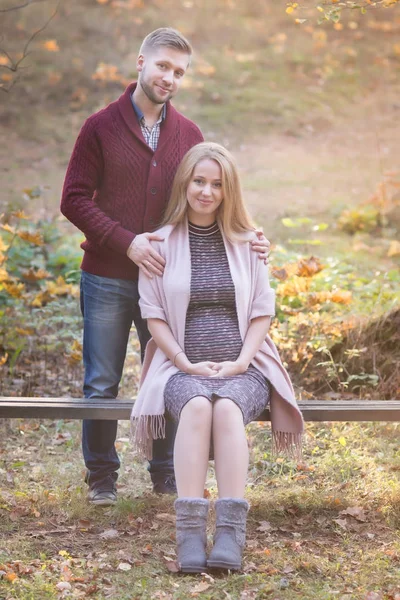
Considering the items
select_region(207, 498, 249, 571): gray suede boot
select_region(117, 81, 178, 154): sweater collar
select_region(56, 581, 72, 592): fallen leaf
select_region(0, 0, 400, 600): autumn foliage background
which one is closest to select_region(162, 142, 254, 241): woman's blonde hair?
select_region(117, 81, 178, 154): sweater collar

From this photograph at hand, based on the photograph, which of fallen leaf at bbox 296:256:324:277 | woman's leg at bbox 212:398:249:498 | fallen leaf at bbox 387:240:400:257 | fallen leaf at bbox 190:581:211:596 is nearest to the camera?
fallen leaf at bbox 190:581:211:596

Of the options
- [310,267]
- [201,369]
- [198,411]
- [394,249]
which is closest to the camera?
[198,411]

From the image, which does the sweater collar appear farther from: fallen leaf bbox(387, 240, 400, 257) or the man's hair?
fallen leaf bbox(387, 240, 400, 257)

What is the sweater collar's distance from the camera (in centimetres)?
366

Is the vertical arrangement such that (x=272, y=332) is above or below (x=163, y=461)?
above

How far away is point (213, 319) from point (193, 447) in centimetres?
63

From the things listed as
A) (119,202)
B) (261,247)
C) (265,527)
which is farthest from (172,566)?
(119,202)

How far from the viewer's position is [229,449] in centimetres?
323

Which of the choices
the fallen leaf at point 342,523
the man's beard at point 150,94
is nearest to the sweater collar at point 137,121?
the man's beard at point 150,94

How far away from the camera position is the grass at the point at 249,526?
3.09 m

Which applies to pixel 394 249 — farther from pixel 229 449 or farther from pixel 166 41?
pixel 229 449

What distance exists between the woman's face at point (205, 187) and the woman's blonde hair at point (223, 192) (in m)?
0.02

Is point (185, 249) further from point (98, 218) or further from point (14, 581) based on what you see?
point (14, 581)

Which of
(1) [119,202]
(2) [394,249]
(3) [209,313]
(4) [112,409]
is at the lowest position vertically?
(4) [112,409]
